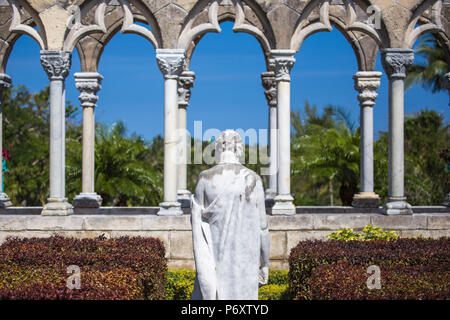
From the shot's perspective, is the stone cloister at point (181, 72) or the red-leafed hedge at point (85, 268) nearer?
the red-leafed hedge at point (85, 268)

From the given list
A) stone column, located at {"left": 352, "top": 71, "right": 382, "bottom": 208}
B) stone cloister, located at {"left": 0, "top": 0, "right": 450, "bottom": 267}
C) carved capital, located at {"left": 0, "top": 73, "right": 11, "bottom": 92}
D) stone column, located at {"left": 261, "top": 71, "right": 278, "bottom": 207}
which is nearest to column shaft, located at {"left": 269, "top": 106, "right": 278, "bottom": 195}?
stone column, located at {"left": 261, "top": 71, "right": 278, "bottom": 207}

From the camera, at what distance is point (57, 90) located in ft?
35.2

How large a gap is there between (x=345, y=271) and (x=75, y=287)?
2941mm

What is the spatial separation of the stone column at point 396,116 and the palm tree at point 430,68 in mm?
19317

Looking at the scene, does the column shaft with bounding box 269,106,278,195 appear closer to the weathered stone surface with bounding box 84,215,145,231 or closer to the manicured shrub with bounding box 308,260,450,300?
the weathered stone surface with bounding box 84,215,145,231

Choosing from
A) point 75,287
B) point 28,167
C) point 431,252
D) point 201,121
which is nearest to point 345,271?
point 431,252

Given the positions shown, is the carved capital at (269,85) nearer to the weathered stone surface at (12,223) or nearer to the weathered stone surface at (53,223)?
the weathered stone surface at (53,223)

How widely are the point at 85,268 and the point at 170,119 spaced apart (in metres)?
4.55

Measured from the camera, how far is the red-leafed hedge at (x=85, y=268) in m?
5.61

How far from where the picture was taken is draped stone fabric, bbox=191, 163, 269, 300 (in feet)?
16.6

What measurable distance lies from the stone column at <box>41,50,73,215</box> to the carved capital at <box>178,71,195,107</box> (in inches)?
154

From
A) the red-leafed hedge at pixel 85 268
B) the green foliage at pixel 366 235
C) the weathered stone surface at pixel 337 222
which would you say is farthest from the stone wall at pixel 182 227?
the red-leafed hedge at pixel 85 268

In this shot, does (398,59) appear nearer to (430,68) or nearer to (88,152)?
(88,152)
